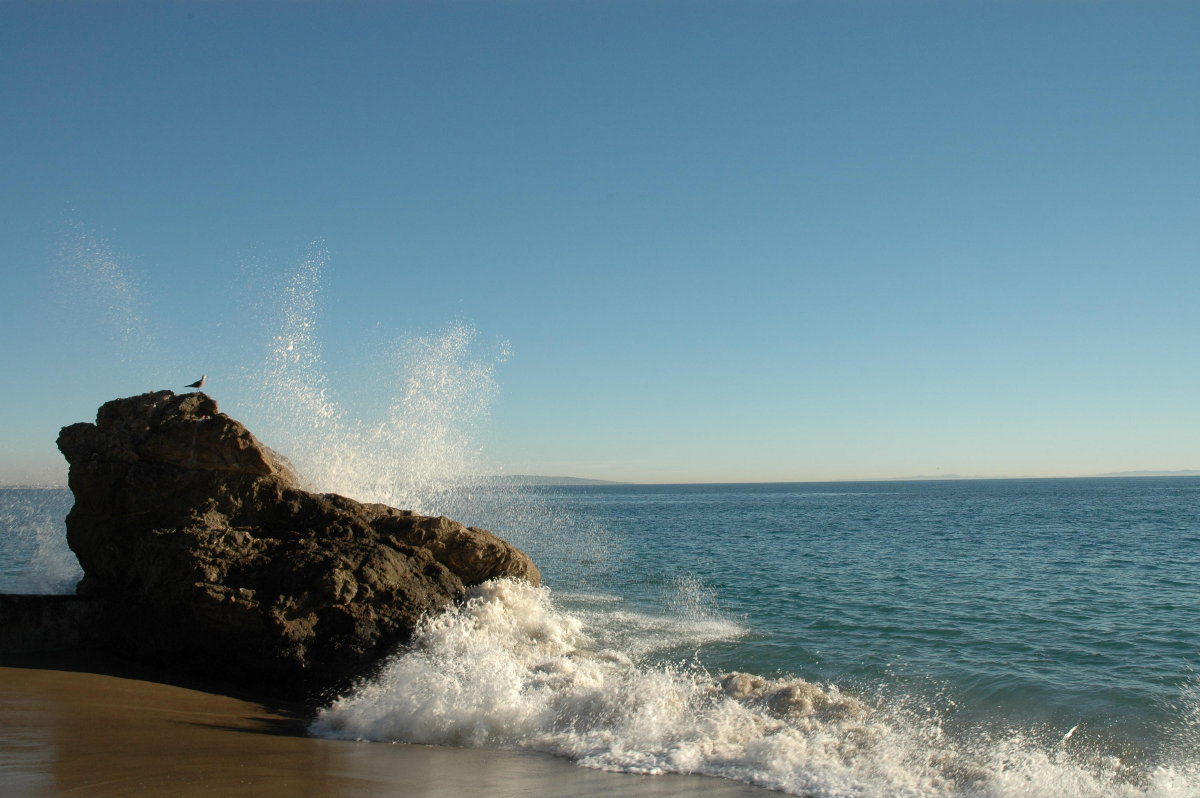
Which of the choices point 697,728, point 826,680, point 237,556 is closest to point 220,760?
point 237,556

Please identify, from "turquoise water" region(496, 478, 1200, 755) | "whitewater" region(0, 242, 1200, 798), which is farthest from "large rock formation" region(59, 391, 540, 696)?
"turquoise water" region(496, 478, 1200, 755)

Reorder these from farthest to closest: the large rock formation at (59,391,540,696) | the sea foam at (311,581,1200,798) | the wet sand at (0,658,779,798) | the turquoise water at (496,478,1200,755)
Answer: the turquoise water at (496,478,1200,755), the large rock formation at (59,391,540,696), the sea foam at (311,581,1200,798), the wet sand at (0,658,779,798)

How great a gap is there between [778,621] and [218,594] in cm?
966

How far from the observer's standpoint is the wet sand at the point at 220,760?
660 cm

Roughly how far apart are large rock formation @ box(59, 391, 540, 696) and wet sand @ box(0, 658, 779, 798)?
82cm

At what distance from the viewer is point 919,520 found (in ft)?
159

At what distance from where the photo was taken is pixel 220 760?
7246 mm

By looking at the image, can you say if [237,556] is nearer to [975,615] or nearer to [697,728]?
[697,728]

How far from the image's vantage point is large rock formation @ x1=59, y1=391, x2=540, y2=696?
32.8 feet

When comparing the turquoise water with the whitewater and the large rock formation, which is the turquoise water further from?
the large rock formation

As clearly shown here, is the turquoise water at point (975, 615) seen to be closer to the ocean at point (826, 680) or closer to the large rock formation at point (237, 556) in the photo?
the ocean at point (826, 680)

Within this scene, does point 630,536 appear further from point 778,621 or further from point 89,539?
point 89,539

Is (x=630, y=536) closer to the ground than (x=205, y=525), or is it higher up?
closer to the ground

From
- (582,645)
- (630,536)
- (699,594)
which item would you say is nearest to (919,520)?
(630,536)
